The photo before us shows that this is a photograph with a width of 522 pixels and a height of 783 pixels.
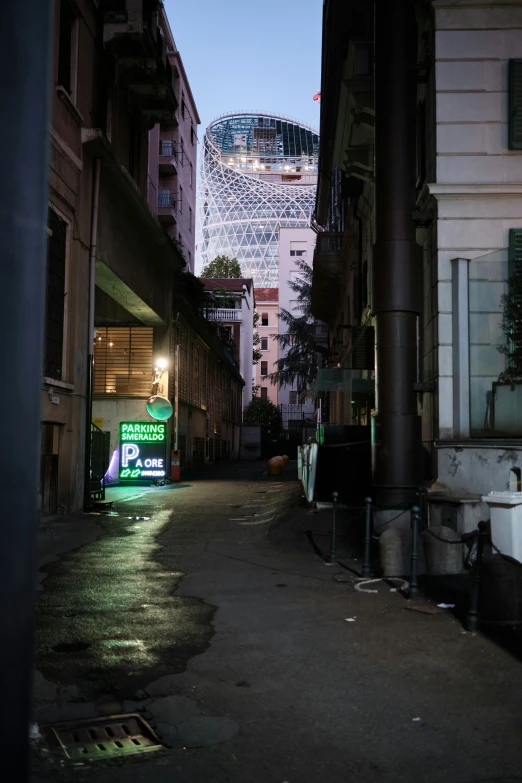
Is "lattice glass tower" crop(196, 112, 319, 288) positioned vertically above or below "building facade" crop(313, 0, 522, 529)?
above

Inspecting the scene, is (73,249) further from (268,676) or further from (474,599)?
(268,676)

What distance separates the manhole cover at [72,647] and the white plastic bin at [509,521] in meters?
4.81

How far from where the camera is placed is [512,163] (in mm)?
12367

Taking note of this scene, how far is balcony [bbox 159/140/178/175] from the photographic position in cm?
4980

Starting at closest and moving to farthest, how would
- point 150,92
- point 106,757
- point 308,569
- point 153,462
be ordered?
point 106,757, point 308,569, point 150,92, point 153,462

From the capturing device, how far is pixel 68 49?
55.0 feet

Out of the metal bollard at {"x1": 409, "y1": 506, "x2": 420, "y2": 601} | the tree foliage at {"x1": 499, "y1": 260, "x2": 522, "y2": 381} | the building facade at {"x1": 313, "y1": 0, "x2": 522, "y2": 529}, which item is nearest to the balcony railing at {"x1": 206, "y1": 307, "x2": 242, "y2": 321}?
the building facade at {"x1": 313, "y1": 0, "x2": 522, "y2": 529}

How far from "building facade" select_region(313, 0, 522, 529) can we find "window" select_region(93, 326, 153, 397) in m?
18.1

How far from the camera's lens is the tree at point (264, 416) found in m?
81.3

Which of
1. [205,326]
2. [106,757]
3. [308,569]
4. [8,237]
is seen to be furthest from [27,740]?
[205,326]

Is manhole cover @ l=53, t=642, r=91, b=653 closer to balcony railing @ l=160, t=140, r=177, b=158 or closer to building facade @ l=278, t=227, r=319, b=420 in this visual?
balcony railing @ l=160, t=140, r=177, b=158

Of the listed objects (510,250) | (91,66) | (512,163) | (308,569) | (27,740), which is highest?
(91,66)

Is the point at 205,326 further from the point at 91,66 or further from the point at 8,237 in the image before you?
the point at 8,237

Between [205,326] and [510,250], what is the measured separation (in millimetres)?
30571
